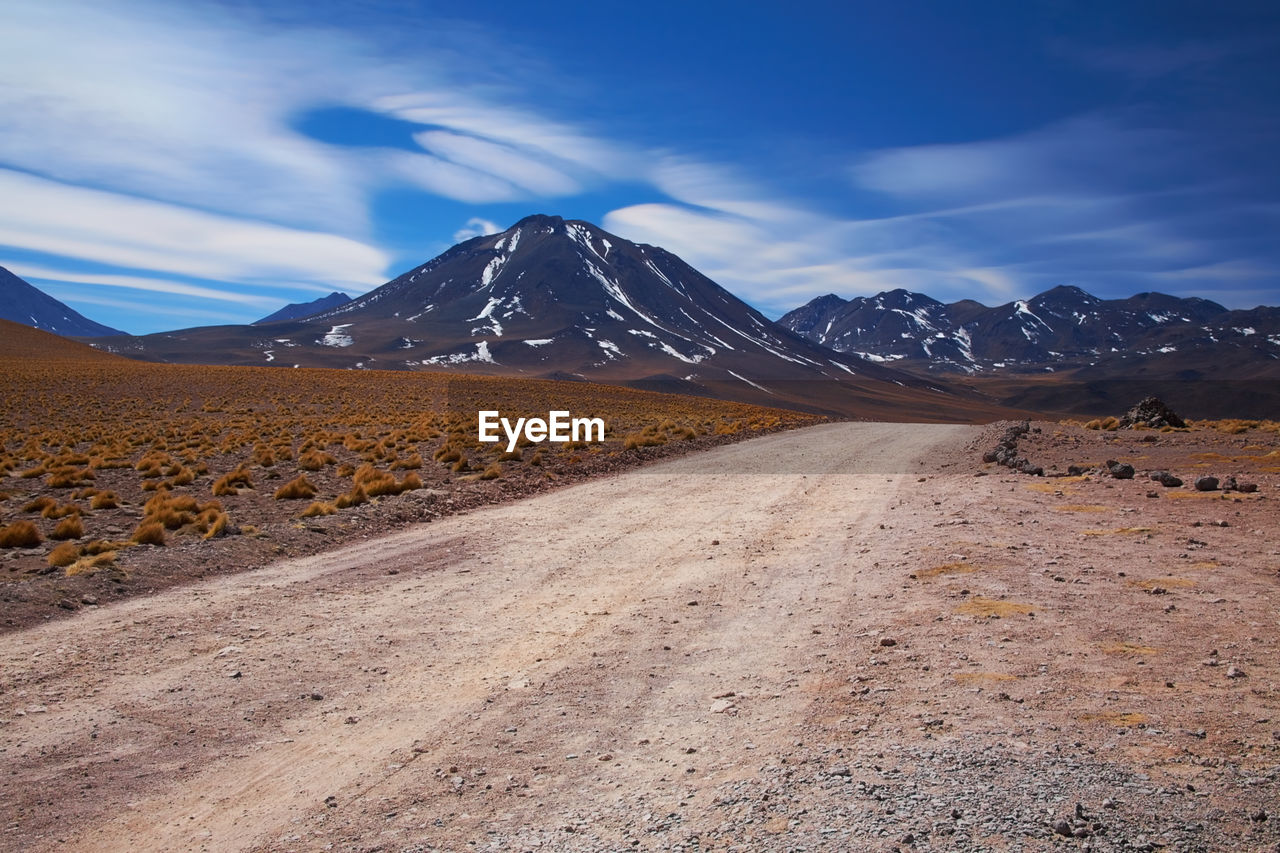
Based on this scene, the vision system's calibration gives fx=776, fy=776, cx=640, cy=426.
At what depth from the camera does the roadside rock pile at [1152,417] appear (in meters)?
27.4

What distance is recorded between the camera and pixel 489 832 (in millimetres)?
3699

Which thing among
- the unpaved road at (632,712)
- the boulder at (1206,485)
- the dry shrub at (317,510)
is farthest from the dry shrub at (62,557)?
the boulder at (1206,485)

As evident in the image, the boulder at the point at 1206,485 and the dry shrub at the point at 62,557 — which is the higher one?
the boulder at the point at 1206,485

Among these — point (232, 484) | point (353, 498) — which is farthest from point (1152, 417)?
point (232, 484)

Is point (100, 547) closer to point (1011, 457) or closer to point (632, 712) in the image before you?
point (632, 712)

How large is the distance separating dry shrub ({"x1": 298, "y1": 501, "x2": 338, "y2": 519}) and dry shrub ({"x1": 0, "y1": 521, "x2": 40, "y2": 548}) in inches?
133

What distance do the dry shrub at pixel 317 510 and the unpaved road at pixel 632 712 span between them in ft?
11.4

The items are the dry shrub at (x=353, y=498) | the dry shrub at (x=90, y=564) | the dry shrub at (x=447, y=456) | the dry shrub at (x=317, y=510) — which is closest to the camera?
the dry shrub at (x=90, y=564)

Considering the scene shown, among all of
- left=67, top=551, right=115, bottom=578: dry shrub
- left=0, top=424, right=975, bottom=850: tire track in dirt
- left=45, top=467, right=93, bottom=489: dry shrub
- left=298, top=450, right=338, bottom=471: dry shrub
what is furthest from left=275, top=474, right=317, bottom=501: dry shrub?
left=45, top=467, right=93, bottom=489: dry shrub

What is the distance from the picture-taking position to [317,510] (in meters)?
12.7

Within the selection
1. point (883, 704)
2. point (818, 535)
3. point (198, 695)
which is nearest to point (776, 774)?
point (883, 704)

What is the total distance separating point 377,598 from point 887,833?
5793 mm

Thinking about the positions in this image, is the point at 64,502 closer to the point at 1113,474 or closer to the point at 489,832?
the point at 489,832

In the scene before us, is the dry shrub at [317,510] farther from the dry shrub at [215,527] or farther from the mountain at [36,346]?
the mountain at [36,346]
